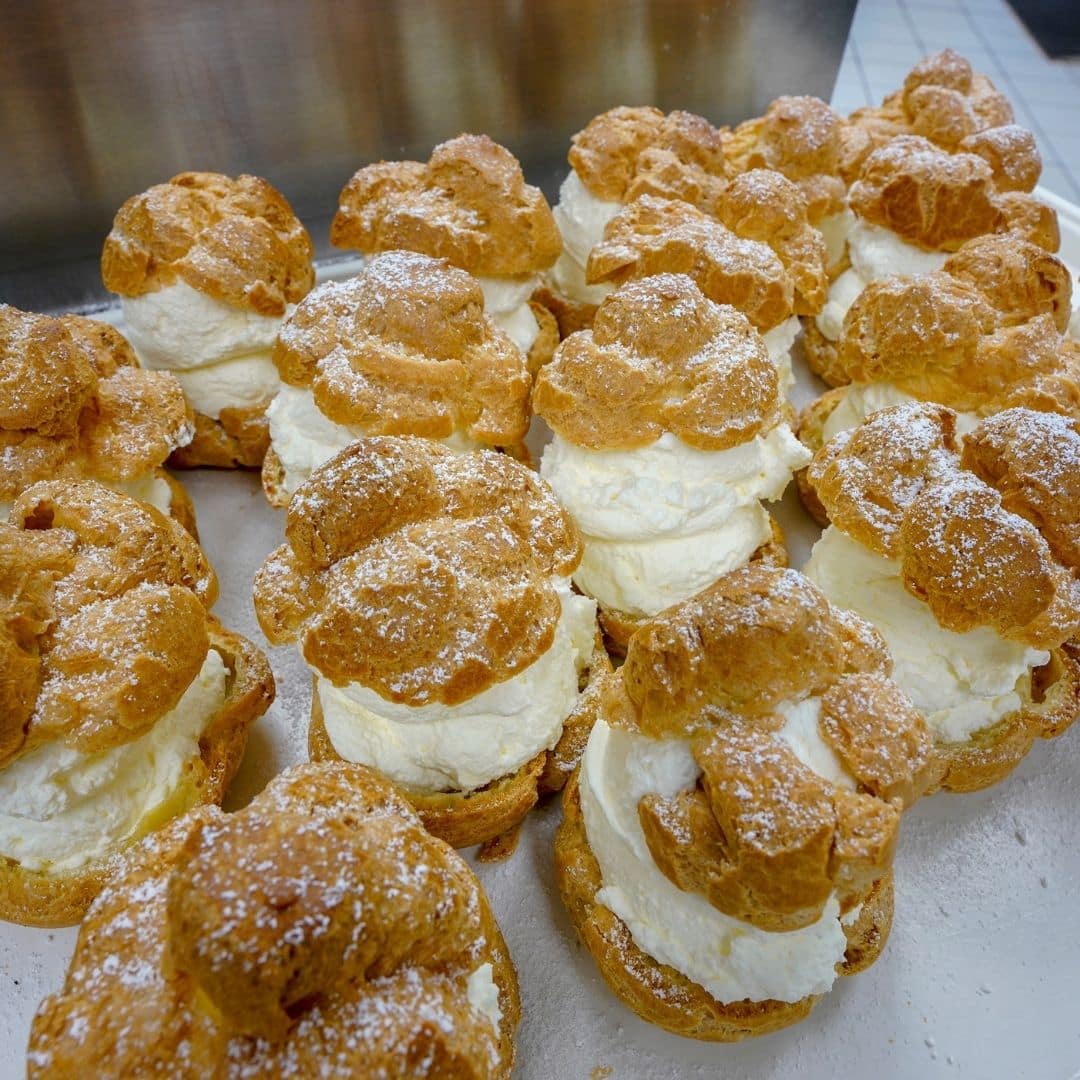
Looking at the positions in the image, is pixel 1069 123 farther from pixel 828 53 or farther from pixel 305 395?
pixel 305 395

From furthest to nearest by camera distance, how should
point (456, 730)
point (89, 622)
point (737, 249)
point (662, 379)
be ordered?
1. point (737, 249)
2. point (662, 379)
3. point (456, 730)
4. point (89, 622)

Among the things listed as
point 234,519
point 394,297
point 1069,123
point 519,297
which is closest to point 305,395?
point 394,297

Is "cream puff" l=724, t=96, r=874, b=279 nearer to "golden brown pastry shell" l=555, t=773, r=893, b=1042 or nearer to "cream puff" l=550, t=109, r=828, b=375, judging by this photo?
"cream puff" l=550, t=109, r=828, b=375

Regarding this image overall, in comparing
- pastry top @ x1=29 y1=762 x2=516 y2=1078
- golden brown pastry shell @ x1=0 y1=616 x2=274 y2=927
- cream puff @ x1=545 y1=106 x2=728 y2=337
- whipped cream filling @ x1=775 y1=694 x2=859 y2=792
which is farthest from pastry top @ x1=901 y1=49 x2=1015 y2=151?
pastry top @ x1=29 y1=762 x2=516 y2=1078

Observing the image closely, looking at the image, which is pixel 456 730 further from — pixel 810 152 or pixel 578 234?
pixel 810 152

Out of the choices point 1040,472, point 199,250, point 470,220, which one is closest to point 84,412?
point 199,250
